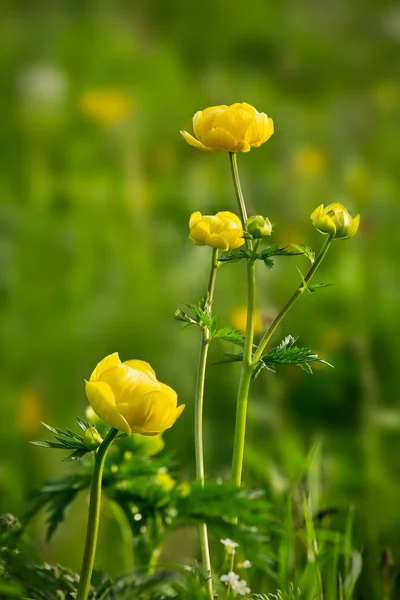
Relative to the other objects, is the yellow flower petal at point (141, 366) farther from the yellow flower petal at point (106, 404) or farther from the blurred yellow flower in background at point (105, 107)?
the blurred yellow flower in background at point (105, 107)

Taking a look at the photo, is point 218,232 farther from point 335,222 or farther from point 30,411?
point 30,411

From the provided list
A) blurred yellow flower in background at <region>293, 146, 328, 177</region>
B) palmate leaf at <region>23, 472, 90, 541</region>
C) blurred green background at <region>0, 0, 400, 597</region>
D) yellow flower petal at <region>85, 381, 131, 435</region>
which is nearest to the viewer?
yellow flower petal at <region>85, 381, 131, 435</region>

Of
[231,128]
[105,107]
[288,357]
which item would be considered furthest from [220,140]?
[105,107]

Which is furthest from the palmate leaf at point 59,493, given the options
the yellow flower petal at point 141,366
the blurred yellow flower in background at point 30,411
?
the blurred yellow flower in background at point 30,411

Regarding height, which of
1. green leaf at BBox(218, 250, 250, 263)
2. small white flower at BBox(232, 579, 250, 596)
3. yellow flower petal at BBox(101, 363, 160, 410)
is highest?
green leaf at BBox(218, 250, 250, 263)

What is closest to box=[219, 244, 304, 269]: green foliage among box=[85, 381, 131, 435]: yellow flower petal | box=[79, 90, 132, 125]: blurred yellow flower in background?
box=[85, 381, 131, 435]: yellow flower petal

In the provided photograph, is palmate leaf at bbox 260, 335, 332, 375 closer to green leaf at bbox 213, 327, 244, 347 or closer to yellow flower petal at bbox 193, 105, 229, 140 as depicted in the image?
green leaf at bbox 213, 327, 244, 347

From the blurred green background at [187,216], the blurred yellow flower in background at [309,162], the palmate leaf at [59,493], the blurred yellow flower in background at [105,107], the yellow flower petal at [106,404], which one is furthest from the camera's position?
the blurred yellow flower in background at [105,107]
